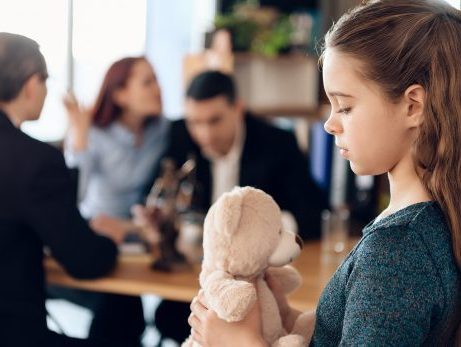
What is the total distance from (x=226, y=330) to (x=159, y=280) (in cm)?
88

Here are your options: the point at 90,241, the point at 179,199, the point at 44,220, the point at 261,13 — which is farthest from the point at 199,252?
the point at 261,13

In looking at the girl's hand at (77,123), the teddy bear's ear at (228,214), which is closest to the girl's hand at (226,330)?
the teddy bear's ear at (228,214)

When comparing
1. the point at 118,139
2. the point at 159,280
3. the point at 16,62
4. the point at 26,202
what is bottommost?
the point at 159,280

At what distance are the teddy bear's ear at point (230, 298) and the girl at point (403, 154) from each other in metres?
0.16

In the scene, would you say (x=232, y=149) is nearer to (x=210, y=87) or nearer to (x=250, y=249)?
(x=210, y=87)

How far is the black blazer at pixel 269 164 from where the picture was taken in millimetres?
2846

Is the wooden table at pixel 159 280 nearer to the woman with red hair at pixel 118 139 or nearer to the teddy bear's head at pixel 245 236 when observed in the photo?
the teddy bear's head at pixel 245 236

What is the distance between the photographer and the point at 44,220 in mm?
1918

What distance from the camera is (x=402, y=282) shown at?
947mm

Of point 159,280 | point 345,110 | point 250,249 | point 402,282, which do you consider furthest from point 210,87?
point 402,282

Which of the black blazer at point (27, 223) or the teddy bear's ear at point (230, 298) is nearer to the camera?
the teddy bear's ear at point (230, 298)

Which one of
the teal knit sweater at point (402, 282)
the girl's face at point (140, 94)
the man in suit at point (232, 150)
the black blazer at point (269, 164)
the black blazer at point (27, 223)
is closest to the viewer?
the teal knit sweater at point (402, 282)

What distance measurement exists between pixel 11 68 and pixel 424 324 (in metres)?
1.29

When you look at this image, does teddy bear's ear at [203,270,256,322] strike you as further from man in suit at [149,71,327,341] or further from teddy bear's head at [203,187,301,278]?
man in suit at [149,71,327,341]
